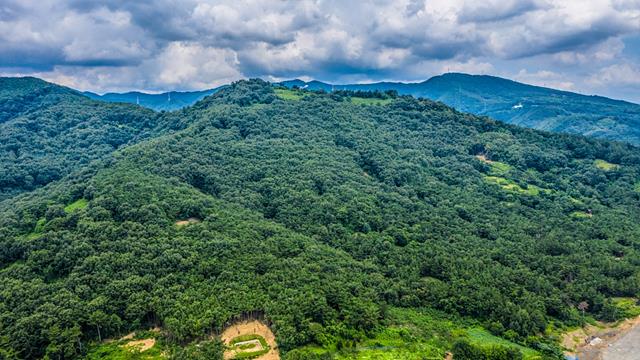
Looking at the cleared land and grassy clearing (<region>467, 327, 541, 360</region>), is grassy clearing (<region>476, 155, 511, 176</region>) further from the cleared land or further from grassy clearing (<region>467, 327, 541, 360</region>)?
the cleared land

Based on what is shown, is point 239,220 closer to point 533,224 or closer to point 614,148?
point 533,224

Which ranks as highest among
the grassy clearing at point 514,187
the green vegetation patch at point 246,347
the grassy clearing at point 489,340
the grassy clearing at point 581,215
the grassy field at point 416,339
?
the grassy clearing at point 514,187

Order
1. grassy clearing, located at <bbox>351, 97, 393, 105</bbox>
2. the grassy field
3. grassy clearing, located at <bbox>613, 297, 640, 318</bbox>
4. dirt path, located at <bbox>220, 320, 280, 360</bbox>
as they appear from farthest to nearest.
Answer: grassy clearing, located at <bbox>351, 97, 393, 105</bbox>
grassy clearing, located at <bbox>613, 297, 640, 318</bbox>
dirt path, located at <bbox>220, 320, 280, 360</bbox>
the grassy field

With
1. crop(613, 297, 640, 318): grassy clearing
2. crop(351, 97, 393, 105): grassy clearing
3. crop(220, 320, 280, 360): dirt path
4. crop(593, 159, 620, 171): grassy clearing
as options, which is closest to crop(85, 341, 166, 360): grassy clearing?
crop(220, 320, 280, 360): dirt path

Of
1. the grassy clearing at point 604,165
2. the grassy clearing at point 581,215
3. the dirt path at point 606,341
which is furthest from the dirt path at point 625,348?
the grassy clearing at point 604,165

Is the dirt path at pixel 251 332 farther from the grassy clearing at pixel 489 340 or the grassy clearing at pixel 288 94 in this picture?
the grassy clearing at pixel 288 94

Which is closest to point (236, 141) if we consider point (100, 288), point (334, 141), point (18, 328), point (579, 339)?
point (334, 141)

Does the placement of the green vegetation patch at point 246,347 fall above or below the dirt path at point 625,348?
above
